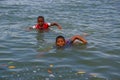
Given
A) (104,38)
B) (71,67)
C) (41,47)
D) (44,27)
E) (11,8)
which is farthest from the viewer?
(11,8)

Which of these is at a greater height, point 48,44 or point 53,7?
point 53,7

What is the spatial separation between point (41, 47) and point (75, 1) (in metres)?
11.9

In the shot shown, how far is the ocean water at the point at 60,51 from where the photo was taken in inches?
332

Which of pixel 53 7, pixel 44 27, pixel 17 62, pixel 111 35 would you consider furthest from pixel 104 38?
pixel 53 7

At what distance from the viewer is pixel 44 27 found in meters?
13.9

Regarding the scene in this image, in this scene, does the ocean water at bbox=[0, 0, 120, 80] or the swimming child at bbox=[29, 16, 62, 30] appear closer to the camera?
the ocean water at bbox=[0, 0, 120, 80]

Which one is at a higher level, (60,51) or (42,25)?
(42,25)

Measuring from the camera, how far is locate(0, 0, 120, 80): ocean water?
8.45 m

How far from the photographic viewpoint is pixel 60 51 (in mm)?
10453

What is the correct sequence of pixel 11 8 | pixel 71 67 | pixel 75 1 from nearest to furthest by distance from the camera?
pixel 71 67, pixel 11 8, pixel 75 1

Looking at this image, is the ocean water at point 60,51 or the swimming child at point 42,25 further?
the swimming child at point 42,25

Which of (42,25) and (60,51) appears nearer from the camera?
(60,51)

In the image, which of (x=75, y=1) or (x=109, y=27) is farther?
(x=75, y=1)

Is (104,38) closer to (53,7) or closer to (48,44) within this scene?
(48,44)
